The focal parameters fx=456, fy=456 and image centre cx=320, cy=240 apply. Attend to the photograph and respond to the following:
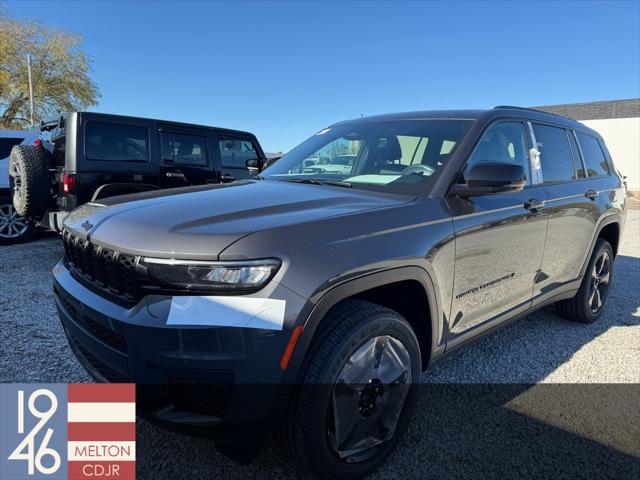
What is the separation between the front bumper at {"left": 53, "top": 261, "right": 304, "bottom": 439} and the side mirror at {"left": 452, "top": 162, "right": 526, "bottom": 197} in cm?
133

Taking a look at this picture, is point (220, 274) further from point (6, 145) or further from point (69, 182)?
point (6, 145)

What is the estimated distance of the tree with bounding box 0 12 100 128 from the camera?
28.4 metres

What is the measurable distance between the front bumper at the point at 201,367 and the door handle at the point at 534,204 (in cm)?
204

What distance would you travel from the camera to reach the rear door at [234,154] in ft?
24.4

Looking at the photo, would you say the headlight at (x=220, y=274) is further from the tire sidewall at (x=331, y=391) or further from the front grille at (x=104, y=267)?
the tire sidewall at (x=331, y=391)

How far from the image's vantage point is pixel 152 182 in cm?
644

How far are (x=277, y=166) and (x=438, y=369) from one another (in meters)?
1.94

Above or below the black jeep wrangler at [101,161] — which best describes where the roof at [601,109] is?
above

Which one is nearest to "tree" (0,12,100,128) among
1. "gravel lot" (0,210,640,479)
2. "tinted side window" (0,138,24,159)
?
"tinted side window" (0,138,24,159)

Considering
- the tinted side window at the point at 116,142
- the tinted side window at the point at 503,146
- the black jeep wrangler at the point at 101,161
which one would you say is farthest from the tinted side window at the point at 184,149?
the tinted side window at the point at 503,146

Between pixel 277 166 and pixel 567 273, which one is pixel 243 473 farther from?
pixel 567 273

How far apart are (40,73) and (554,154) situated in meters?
33.8

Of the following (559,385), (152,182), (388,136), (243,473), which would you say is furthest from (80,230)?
(152,182)

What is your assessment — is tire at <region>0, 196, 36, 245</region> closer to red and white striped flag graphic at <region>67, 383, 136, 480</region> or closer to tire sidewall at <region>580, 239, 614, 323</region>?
red and white striped flag graphic at <region>67, 383, 136, 480</region>
